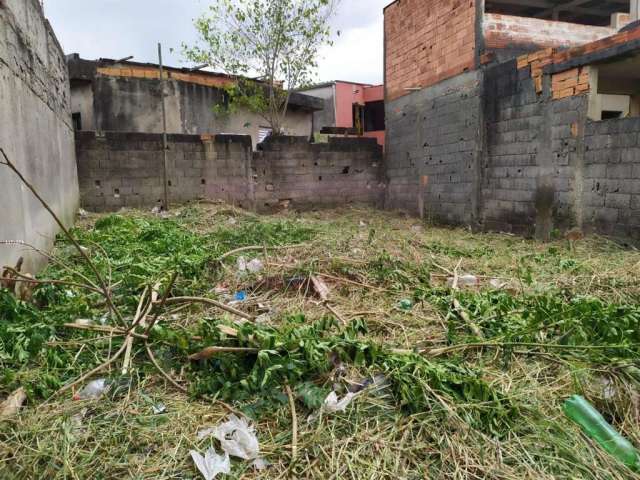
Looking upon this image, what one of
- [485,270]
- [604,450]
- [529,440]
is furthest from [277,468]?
[485,270]

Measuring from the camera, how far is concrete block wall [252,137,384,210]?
8.72 meters

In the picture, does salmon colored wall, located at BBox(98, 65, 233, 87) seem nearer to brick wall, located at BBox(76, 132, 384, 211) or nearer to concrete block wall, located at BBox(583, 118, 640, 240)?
brick wall, located at BBox(76, 132, 384, 211)

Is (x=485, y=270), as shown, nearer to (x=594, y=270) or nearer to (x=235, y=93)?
(x=594, y=270)

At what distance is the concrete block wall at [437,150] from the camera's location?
6703 mm

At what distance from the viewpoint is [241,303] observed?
2729 millimetres

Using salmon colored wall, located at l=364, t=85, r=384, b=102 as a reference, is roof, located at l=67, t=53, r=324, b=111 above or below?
below

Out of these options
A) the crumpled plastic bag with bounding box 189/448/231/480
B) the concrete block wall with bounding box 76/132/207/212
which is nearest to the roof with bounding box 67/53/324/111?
the concrete block wall with bounding box 76/132/207/212

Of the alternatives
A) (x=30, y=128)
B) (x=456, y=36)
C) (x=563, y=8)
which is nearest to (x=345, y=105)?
(x=563, y=8)

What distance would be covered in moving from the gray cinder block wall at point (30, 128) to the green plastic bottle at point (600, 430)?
2954 millimetres

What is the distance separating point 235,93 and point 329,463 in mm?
9432

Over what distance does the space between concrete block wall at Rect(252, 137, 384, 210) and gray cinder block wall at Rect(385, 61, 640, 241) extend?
35.3 inches

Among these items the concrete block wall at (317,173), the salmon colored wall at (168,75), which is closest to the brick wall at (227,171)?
the concrete block wall at (317,173)

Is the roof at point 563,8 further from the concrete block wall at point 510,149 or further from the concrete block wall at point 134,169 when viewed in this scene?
the concrete block wall at point 134,169

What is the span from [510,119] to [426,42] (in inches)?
100
